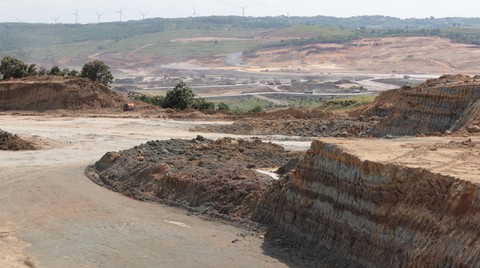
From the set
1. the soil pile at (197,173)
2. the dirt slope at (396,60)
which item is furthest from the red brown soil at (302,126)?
the dirt slope at (396,60)

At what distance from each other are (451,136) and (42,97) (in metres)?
46.3

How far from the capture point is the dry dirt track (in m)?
24.7

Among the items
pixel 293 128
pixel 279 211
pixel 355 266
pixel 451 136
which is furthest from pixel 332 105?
pixel 355 266

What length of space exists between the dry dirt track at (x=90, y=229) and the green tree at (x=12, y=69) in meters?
34.9

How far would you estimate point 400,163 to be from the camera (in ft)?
74.5

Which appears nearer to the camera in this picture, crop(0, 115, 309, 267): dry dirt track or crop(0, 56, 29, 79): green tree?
crop(0, 115, 309, 267): dry dirt track

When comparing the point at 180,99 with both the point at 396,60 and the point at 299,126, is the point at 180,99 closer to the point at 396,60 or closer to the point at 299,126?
the point at 299,126

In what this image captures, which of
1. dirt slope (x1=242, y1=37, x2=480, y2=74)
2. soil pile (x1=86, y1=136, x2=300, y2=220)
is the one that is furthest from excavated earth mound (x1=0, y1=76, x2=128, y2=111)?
dirt slope (x1=242, y1=37, x2=480, y2=74)

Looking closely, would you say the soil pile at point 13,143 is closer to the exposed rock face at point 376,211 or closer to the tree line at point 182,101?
the tree line at point 182,101

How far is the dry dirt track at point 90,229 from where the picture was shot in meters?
24.7

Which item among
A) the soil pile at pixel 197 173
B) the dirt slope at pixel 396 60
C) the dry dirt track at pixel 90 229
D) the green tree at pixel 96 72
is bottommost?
the dirt slope at pixel 396 60

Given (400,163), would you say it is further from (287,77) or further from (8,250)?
(287,77)

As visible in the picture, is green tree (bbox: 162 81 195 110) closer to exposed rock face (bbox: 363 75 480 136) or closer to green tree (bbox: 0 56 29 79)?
green tree (bbox: 0 56 29 79)

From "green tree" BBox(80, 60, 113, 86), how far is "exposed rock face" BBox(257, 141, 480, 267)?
52.3 meters
